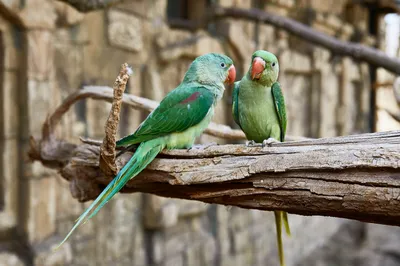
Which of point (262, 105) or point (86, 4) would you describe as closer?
point (262, 105)

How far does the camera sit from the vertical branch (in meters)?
1.02

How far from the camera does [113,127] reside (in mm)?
1154

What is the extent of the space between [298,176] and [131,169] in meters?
0.48

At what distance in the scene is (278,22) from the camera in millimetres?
3529

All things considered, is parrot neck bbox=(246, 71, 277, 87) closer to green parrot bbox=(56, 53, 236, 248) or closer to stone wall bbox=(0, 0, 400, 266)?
green parrot bbox=(56, 53, 236, 248)

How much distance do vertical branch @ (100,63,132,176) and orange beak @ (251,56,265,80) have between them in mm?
539

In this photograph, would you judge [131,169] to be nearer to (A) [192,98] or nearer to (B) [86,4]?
(A) [192,98]

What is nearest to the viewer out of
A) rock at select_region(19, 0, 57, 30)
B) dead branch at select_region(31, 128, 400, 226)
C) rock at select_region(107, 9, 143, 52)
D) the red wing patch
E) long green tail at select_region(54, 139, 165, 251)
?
dead branch at select_region(31, 128, 400, 226)

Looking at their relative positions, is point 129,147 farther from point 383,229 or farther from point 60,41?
point 383,229

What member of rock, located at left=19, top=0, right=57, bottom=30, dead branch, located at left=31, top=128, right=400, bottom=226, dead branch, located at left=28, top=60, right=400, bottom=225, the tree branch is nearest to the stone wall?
rock, located at left=19, top=0, right=57, bottom=30

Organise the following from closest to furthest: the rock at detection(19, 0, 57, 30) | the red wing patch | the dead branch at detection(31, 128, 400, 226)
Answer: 1. the dead branch at detection(31, 128, 400, 226)
2. the red wing patch
3. the rock at detection(19, 0, 57, 30)

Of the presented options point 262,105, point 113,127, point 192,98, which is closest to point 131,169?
point 113,127

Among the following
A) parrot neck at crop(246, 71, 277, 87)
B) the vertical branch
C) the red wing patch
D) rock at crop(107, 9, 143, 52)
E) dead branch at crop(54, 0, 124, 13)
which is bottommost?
the vertical branch

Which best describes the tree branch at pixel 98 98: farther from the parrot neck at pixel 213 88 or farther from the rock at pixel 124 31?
the rock at pixel 124 31
